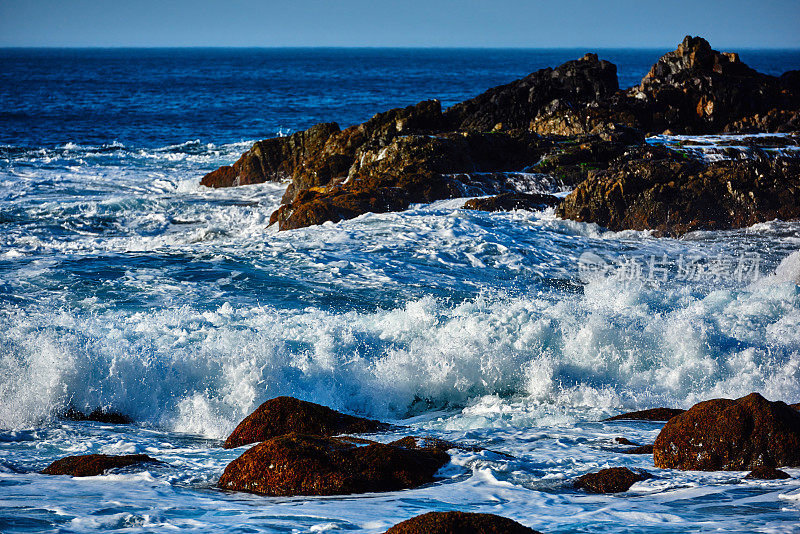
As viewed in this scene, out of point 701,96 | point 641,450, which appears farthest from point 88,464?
point 701,96

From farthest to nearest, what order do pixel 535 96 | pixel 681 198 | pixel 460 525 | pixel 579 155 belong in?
pixel 535 96 → pixel 579 155 → pixel 681 198 → pixel 460 525

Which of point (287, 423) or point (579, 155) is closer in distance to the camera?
point (287, 423)

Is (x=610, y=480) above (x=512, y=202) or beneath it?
beneath

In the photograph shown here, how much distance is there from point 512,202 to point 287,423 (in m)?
9.56

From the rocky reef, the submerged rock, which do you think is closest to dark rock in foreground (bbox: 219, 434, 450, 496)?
the submerged rock

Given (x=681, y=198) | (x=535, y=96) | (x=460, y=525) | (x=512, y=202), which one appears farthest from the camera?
(x=535, y=96)

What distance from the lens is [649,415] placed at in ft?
21.0

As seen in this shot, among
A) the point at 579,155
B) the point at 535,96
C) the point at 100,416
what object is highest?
the point at 535,96

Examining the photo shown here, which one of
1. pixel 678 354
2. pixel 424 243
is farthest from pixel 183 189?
pixel 678 354

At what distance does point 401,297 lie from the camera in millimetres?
9727

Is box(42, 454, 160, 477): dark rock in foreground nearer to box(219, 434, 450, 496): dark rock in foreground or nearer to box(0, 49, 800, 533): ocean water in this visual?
box(0, 49, 800, 533): ocean water

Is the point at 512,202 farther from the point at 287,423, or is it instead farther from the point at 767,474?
the point at 767,474

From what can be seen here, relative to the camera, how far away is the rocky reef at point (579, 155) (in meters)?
13.2

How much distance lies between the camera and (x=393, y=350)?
7879 mm
